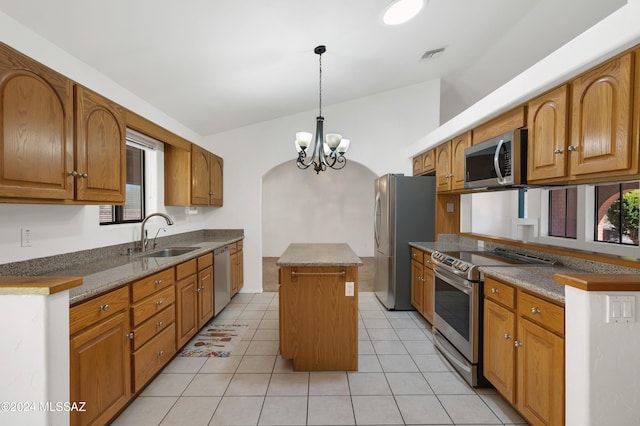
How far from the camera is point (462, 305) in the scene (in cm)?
237

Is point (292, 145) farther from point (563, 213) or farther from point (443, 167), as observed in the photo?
point (563, 213)

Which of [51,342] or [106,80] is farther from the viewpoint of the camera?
[106,80]

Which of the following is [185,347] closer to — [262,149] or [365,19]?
[262,149]

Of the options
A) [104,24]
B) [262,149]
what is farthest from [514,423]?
[262,149]

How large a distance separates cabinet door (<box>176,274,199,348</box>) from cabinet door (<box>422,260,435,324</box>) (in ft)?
7.86

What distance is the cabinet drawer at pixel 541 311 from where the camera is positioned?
4.93 feet

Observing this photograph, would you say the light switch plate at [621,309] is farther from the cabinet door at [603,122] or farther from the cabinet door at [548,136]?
the cabinet door at [548,136]

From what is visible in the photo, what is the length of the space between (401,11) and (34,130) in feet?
8.68

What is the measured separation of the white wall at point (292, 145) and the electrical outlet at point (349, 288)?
8.59 feet

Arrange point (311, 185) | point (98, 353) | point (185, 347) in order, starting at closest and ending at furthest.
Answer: point (98, 353), point (185, 347), point (311, 185)

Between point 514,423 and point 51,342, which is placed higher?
point 51,342

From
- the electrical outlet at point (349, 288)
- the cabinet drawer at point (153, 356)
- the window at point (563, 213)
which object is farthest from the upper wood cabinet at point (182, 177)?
the window at point (563, 213)

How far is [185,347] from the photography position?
2.86m

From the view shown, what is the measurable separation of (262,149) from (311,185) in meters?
3.18
